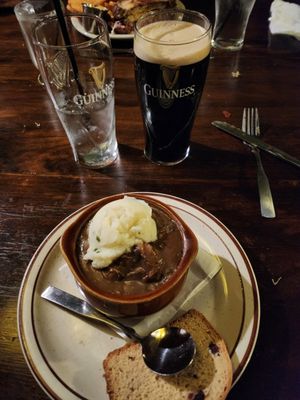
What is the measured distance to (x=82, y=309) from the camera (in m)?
0.77

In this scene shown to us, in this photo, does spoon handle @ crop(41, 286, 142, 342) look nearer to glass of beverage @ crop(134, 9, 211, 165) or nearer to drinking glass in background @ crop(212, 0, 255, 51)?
glass of beverage @ crop(134, 9, 211, 165)

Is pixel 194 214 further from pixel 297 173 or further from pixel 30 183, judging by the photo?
pixel 30 183

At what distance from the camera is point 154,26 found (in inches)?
42.1

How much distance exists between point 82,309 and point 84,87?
654mm

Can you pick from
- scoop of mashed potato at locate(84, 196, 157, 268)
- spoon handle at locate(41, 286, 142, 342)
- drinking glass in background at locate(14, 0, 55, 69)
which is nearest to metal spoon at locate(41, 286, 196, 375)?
spoon handle at locate(41, 286, 142, 342)

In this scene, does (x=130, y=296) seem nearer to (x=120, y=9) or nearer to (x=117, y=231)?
(x=117, y=231)

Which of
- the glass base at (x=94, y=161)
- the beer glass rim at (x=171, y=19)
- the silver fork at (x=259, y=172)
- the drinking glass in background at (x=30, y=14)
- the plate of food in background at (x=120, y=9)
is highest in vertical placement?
the beer glass rim at (x=171, y=19)

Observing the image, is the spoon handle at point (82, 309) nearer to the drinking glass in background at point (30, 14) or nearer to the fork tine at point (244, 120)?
the fork tine at point (244, 120)

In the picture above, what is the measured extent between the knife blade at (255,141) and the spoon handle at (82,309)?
0.72m

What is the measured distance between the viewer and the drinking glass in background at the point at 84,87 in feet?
3.28

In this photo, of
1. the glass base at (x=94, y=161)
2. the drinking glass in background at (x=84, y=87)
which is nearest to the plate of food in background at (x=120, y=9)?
the drinking glass in background at (x=84, y=87)

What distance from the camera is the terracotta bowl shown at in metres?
0.70

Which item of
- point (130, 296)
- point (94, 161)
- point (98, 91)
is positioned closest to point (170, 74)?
point (98, 91)

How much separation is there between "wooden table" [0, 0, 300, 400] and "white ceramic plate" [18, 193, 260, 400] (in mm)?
49
